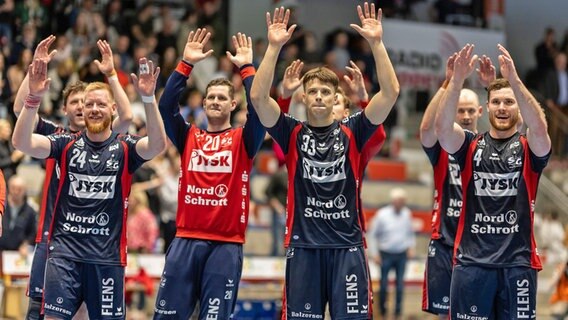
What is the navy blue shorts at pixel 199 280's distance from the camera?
1113 centimetres

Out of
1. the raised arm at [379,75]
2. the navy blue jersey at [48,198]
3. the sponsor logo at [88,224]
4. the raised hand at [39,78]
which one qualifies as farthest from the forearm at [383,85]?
the navy blue jersey at [48,198]

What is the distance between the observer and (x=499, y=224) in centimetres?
1077

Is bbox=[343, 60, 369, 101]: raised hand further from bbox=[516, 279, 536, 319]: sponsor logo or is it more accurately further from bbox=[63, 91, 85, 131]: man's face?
bbox=[63, 91, 85, 131]: man's face

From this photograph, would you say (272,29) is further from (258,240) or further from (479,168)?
(258,240)

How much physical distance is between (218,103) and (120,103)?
3.11ft

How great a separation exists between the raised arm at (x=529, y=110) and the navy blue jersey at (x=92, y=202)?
359cm

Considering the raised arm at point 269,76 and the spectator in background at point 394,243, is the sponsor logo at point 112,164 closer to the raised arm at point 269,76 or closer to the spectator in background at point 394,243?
the raised arm at point 269,76

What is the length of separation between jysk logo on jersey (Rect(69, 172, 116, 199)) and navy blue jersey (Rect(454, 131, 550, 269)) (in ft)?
10.9

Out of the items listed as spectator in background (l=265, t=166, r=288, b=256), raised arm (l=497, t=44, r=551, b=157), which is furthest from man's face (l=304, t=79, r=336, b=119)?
spectator in background (l=265, t=166, r=288, b=256)

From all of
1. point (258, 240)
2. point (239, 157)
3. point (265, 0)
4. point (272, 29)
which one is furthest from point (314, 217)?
point (265, 0)

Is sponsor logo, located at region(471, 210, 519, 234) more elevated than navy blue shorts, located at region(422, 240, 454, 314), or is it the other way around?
sponsor logo, located at region(471, 210, 519, 234)

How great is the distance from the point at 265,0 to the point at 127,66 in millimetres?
5642

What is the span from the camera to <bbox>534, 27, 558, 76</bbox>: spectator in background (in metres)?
27.9

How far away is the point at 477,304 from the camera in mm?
10695
